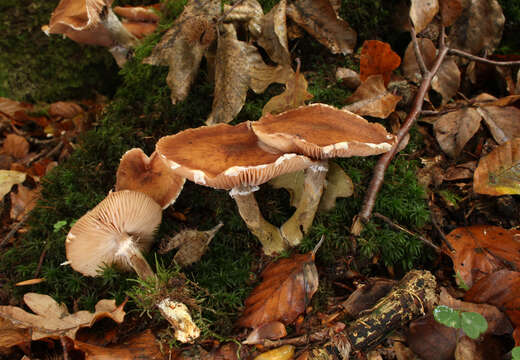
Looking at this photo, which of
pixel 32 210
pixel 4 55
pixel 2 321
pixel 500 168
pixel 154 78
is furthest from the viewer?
pixel 4 55

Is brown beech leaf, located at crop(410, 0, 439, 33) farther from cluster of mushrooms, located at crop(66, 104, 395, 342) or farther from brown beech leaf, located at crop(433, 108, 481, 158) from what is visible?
cluster of mushrooms, located at crop(66, 104, 395, 342)

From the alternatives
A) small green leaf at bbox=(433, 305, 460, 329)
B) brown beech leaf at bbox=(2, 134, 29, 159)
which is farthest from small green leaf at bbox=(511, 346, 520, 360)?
brown beech leaf at bbox=(2, 134, 29, 159)

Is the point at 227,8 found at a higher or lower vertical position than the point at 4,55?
higher

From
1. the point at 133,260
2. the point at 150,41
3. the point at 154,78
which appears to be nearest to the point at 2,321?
the point at 133,260

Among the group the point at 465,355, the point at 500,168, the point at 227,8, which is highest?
the point at 227,8

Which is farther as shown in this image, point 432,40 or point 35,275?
point 432,40

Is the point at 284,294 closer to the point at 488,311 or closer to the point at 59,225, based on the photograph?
the point at 488,311

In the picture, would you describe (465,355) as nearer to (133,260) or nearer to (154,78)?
(133,260)
